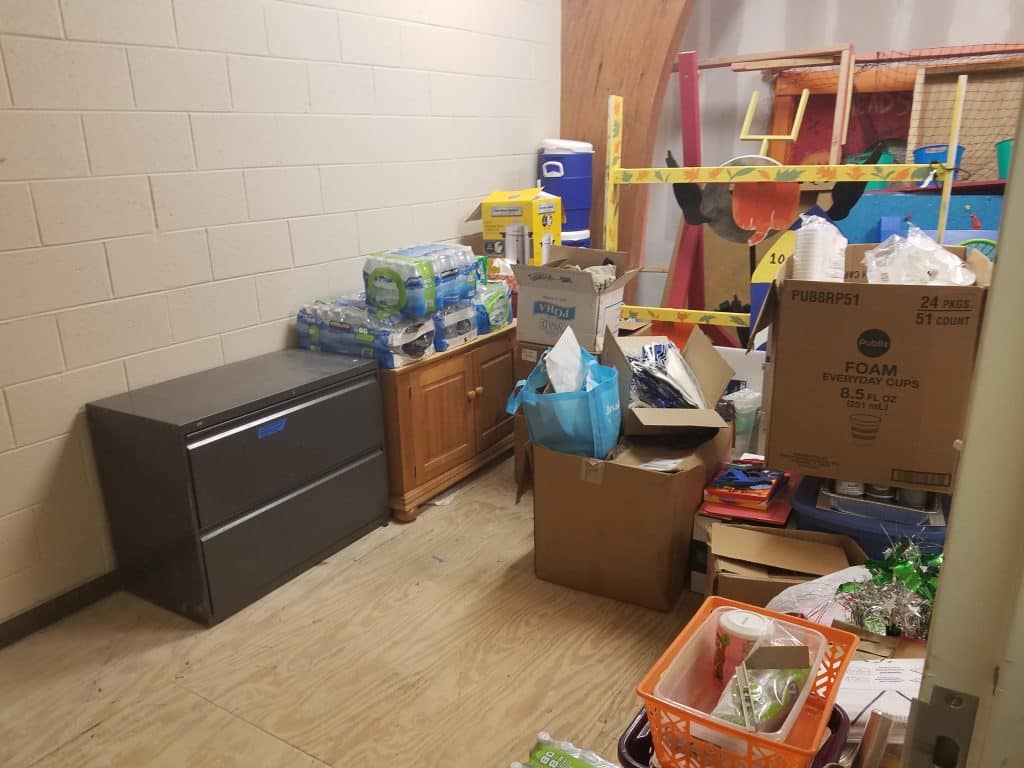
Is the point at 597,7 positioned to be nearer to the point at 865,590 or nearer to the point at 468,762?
the point at 865,590

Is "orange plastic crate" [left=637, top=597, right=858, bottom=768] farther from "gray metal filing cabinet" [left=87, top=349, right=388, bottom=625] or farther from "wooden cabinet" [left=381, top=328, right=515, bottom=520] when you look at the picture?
"wooden cabinet" [left=381, top=328, right=515, bottom=520]

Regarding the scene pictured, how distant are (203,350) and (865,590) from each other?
2125mm

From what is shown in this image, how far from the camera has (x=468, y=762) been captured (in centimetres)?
177

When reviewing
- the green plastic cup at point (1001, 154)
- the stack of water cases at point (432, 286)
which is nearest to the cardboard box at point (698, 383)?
the stack of water cases at point (432, 286)

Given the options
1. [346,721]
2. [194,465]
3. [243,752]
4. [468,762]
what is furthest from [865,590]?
[194,465]

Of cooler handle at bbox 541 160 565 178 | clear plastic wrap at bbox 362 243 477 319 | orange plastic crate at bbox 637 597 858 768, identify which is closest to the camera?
orange plastic crate at bbox 637 597 858 768

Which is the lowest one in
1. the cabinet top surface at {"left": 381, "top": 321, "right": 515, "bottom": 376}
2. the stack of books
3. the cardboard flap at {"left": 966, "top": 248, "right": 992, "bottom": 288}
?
the stack of books

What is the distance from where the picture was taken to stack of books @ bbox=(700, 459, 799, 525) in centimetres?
222

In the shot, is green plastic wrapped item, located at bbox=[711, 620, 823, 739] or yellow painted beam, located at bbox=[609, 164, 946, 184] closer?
green plastic wrapped item, located at bbox=[711, 620, 823, 739]

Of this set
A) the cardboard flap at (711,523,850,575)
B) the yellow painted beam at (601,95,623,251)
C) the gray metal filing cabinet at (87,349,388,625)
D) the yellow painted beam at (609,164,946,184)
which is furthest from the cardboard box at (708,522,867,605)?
the yellow painted beam at (601,95,623,251)

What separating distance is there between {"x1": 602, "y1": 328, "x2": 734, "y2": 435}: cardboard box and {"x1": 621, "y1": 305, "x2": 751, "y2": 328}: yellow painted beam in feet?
1.46

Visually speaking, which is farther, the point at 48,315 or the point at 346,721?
the point at 48,315

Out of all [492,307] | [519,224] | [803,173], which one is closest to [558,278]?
[492,307]

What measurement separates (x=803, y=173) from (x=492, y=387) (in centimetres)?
148
